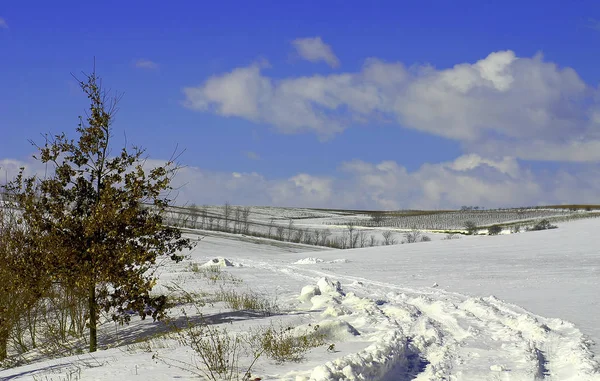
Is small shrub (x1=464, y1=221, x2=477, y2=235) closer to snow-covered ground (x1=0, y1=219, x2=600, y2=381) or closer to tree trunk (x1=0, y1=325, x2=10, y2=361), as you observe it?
snow-covered ground (x1=0, y1=219, x2=600, y2=381)

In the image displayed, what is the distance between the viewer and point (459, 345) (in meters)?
10.1

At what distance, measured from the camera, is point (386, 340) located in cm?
945

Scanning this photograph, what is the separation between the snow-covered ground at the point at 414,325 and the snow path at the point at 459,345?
0.8 inches

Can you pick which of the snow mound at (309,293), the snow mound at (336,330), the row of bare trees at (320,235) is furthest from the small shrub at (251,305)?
the row of bare trees at (320,235)

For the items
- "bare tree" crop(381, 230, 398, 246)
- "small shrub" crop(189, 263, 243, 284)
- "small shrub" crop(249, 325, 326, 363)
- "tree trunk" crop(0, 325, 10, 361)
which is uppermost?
"bare tree" crop(381, 230, 398, 246)

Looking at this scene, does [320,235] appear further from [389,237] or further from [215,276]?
[215,276]

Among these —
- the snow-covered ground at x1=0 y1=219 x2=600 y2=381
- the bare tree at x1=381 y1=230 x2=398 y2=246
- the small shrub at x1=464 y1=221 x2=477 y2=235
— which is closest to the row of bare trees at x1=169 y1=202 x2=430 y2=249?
the bare tree at x1=381 y1=230 x2=398 y2=246

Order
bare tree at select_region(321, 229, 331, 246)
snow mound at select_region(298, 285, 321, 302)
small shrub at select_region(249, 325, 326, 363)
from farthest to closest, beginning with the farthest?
bare tree at select_region(321, 229, 331, 246), snow mound at select_region(298, 285, 321, 302), small shrub at select_region(249, 325, 326, 363)

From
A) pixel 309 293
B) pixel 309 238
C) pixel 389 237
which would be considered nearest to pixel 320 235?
pixel 309 238

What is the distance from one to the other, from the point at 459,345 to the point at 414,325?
83.7 inches

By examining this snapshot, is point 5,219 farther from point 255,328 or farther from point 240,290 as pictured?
point 240,290

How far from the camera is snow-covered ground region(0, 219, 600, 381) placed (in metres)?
7.87

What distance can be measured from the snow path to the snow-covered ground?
0.02 m

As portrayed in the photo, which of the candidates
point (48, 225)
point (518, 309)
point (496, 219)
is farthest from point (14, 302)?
point (496, 219)
